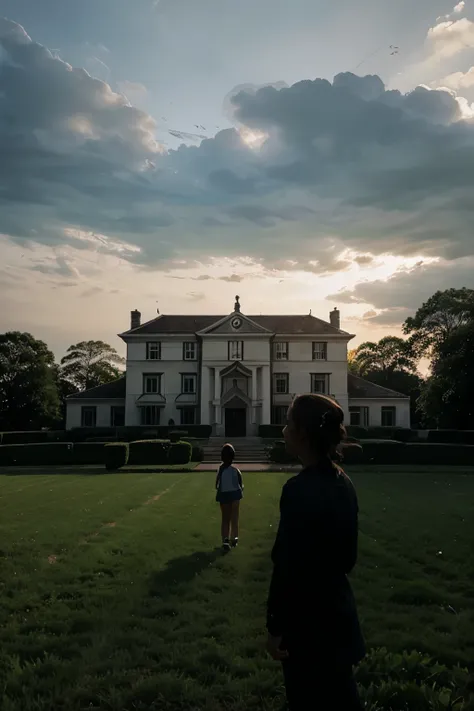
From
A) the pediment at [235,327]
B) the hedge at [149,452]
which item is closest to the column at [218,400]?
the pediment at [235,327]

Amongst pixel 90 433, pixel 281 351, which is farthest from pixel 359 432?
pixel 90 433

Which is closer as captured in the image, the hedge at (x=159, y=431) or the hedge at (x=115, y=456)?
the hedge at (x=115, y=456)

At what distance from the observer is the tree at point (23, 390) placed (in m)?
58.9

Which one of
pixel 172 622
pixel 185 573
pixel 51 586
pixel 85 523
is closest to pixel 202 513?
pixel 85 523

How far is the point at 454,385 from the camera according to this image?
4050cm

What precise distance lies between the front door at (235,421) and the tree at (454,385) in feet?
51.8

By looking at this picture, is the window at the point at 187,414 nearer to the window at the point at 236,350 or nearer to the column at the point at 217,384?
the column at the point at 217,384

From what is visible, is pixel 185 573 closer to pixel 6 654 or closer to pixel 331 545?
pixel 6 654

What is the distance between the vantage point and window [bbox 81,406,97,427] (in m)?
53.7

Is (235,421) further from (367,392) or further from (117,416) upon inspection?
(367,392)

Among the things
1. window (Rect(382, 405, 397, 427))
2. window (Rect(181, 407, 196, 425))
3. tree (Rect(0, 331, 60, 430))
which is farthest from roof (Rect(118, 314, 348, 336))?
tree (Rect(0, 331, 60, 430))

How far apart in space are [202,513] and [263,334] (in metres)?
38.8

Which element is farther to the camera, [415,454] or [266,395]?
[266,395]

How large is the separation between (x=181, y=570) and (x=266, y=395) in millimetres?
43402
